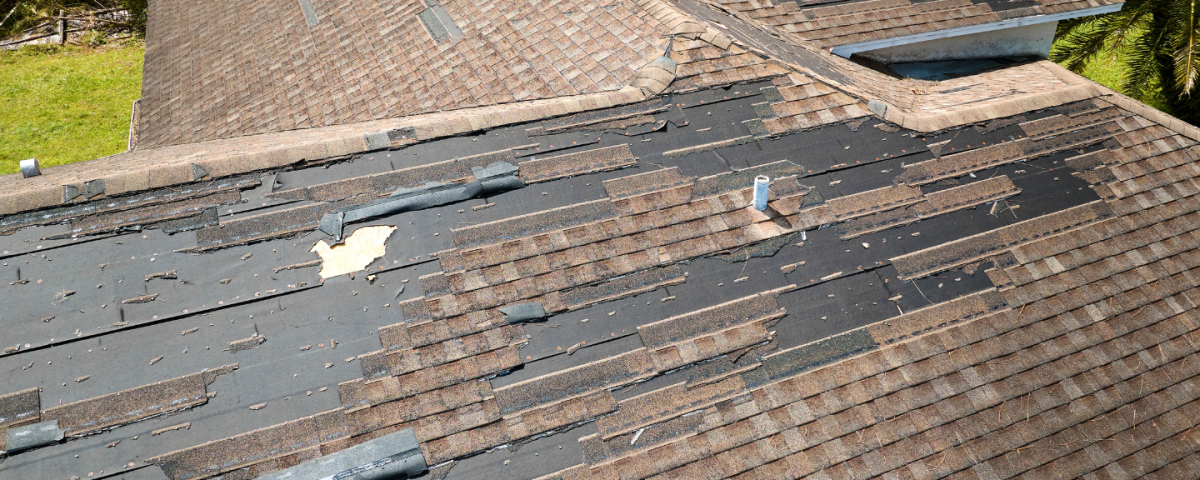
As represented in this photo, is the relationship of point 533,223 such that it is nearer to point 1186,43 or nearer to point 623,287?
point 623,287

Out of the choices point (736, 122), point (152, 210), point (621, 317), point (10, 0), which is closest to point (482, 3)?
point (736, 122)

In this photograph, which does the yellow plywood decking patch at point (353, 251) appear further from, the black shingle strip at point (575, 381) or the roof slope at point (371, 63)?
the roof slope at point (371, 63)

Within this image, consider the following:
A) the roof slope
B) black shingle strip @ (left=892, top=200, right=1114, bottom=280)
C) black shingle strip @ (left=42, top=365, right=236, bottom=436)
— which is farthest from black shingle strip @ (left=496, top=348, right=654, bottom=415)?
the roof slope

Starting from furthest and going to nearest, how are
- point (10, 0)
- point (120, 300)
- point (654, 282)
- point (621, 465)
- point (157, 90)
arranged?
point (10, 0), point (157, 90), point (654, 282), point (120, 300), point (621, 465)

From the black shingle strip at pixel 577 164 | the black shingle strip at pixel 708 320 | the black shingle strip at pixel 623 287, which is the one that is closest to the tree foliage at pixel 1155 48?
the black shingle strip at pixel 708 320

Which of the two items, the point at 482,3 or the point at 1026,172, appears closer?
the point at 1026,172

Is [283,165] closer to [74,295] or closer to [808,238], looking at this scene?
[74,295]
